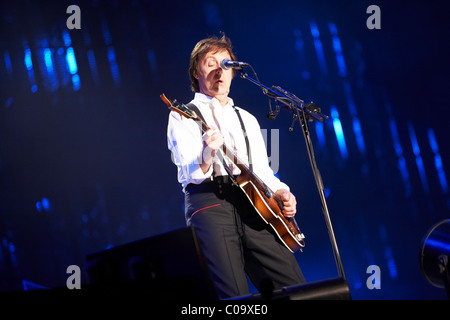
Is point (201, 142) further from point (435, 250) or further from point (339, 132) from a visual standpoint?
point (339, 132)

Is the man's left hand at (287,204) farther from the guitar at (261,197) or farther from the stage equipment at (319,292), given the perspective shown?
the stage equipment at (319,292)

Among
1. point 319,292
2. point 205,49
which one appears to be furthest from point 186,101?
point 319,292

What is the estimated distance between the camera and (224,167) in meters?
2.20

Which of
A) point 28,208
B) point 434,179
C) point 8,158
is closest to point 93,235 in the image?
point 28,208

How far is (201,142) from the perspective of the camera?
225cm

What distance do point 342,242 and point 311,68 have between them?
1.61 meters

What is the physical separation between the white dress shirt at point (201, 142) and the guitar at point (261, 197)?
1.5 inches

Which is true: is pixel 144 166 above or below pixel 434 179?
above

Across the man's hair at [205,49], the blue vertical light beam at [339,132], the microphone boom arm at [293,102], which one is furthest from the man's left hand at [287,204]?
the blue vertical light beam at [339,132]

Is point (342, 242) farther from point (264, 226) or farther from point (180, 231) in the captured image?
point (180, 231)

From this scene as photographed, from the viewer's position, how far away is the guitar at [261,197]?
2180 millimetres

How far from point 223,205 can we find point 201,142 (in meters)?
0.35

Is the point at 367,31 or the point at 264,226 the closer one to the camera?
the point at 264,226

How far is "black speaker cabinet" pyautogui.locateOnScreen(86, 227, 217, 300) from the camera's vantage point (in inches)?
41.3
